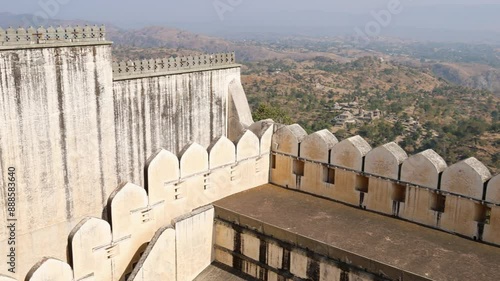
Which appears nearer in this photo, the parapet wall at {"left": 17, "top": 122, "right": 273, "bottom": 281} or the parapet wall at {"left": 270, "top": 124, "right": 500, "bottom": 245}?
the parapet wall at {"left": 17, "top": 122, "right": 273, "bottom": 281}

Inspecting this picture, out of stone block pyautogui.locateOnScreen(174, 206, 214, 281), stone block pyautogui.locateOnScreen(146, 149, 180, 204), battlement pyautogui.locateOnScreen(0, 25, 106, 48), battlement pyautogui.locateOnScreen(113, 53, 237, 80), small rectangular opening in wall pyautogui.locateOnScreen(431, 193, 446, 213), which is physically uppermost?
battlement pyautogui.locateOnScreen(0, 25, 106, 48)

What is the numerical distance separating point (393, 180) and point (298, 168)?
7.96ft

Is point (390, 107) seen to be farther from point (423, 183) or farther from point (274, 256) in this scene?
point (274, 256)

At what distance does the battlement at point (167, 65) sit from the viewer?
32.0 feet

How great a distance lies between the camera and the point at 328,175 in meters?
10.5

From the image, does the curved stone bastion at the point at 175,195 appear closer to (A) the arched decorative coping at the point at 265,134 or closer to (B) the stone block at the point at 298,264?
(B) the stone block at the point at 298,264

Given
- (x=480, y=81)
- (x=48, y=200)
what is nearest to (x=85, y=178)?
(x=48, y=200)

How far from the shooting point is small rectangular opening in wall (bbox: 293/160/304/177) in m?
11.0

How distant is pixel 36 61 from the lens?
27.5ft

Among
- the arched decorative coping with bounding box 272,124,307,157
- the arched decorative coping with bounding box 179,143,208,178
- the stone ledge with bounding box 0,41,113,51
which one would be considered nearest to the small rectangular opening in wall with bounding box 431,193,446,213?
the arched decorative coping with bounding box 272,124,307,157

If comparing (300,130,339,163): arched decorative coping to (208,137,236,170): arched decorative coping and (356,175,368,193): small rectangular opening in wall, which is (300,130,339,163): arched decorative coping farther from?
(208,137,236,170): arched decorative coping

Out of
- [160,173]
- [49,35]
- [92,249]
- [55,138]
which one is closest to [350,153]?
[160,173]

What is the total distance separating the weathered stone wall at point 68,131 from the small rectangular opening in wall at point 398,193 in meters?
4.99

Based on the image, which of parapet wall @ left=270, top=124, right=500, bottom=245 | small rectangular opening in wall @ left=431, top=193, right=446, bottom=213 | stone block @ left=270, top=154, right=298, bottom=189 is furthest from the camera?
stone block @ left=270, top=154, right=298, bottom=189
